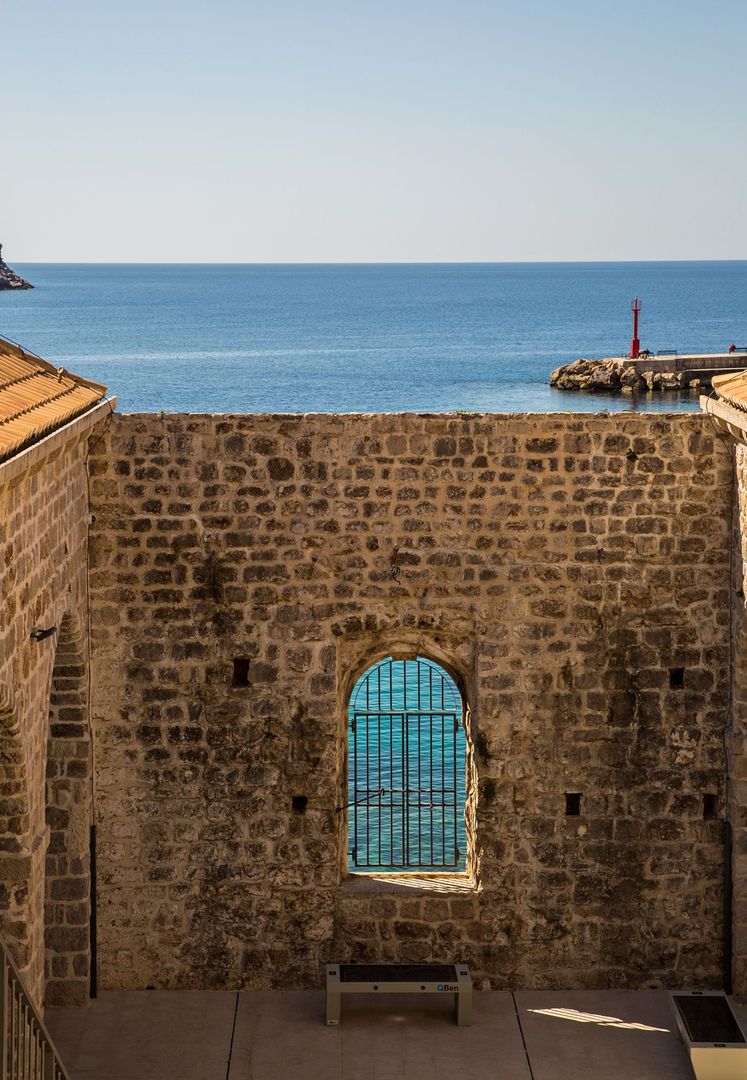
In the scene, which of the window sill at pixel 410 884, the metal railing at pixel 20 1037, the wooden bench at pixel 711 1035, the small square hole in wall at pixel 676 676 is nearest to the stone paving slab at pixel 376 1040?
the window sill at pixel 410 884

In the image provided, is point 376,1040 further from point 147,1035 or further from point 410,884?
point 147,1035

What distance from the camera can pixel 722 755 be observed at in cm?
1100

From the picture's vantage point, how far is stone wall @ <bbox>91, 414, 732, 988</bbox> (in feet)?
35.5

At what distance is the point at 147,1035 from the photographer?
1038cm

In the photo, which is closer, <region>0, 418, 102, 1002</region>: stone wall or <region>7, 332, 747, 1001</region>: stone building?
<region>0, 418, 102, 1002</region>: stone wall

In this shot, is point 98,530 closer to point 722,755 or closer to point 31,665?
point 31,665

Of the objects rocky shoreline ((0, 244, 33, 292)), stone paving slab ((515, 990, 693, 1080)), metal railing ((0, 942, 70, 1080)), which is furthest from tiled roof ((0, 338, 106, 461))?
rocky shoreline ((0, 244, 33, 292))

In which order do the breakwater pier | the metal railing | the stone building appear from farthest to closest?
the breakwater pier < the stone building < the metal railing

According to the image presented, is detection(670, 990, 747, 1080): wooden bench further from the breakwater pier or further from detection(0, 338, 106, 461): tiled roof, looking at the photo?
the breakwater pier

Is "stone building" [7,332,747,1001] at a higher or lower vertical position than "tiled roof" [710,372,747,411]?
lower

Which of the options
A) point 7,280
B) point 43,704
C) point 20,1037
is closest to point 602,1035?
point 43,704

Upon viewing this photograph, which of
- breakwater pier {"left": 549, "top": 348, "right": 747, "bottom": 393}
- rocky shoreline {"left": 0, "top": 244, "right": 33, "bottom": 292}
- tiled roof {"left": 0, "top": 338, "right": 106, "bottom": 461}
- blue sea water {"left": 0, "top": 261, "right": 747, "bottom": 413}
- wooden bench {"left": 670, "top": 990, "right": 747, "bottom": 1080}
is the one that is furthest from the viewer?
rocky shoreline {"left": 0, "top": 244, "right": 33, "bottom": 292}

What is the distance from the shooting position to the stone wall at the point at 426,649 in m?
10.8

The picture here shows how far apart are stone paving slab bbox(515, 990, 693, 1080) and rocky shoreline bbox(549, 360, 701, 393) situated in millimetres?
41478
